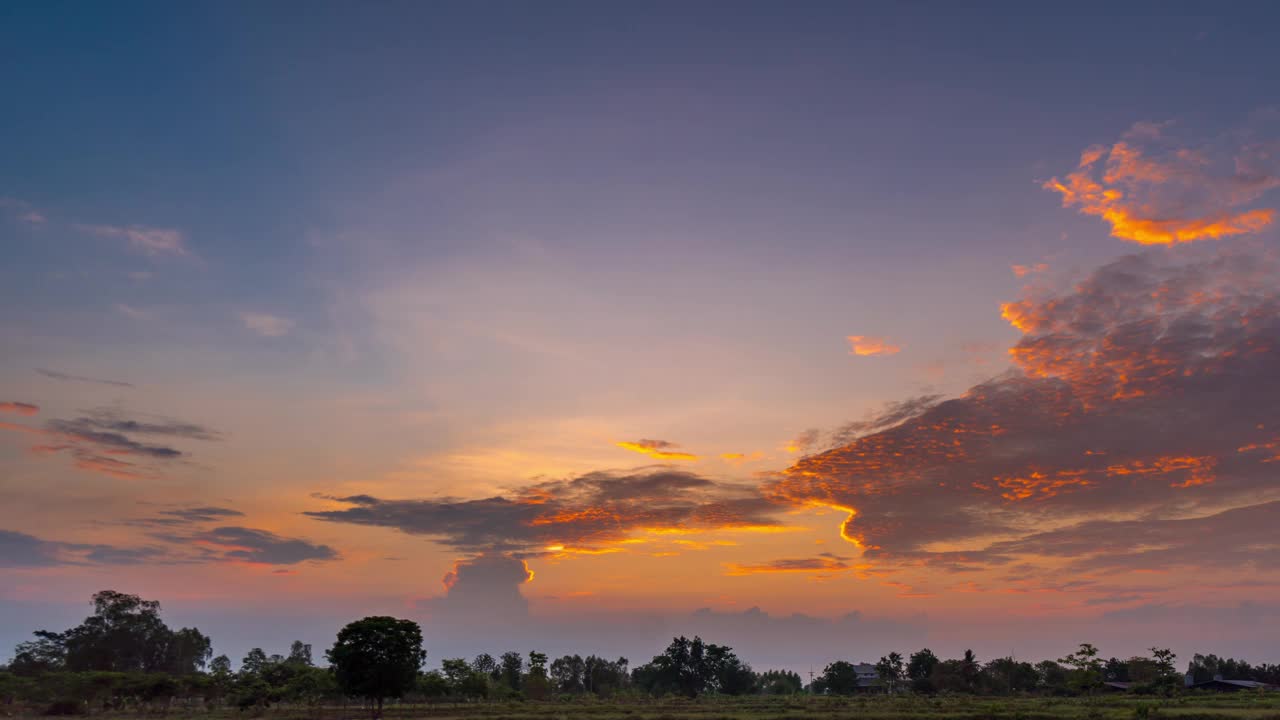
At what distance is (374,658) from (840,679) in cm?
12659

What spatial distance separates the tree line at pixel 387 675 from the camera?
80.7 meters

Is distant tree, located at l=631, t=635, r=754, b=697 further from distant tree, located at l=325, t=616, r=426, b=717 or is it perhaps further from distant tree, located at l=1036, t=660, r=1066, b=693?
distant tree, located at l=325, t=616, r=426, b=717

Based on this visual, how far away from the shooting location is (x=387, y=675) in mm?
79312

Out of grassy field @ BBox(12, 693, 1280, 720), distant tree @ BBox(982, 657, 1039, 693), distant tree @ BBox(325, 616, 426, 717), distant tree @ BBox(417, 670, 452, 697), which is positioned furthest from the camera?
distant tree @ BBox(982, 657, 1039, 693)

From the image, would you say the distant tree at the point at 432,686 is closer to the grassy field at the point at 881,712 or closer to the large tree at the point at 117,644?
the grassy field at the point at 881,712

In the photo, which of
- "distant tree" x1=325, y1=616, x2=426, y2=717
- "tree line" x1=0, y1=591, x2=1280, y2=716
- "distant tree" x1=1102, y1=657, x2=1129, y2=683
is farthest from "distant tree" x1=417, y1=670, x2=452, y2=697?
"distant tree" x1=1102, y1=657, x2=1129, y2=683

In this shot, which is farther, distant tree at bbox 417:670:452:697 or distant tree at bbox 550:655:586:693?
distant tree at bbox 550:655:586:693

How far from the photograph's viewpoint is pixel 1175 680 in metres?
134

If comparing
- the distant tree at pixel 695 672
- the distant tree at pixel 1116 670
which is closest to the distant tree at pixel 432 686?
the distant tree at pixel 695 672

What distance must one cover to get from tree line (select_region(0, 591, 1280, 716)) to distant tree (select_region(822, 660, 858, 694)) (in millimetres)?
227

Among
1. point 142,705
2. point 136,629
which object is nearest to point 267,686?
point 142,705

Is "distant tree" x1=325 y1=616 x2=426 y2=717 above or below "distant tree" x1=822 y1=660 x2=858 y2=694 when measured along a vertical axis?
above

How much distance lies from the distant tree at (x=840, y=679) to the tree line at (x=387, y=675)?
227 mm

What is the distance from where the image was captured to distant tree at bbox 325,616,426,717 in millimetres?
79000
